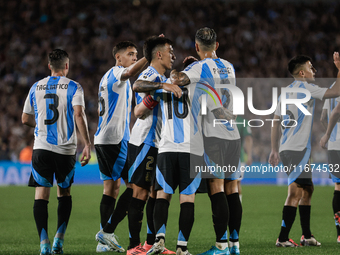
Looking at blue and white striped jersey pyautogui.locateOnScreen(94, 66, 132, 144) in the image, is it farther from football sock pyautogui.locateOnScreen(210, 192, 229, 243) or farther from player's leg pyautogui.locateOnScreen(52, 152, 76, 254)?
football sock pyautogui.locateOnScreen(210, 192, 229, 243)

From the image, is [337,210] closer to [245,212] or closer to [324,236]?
[324,236]

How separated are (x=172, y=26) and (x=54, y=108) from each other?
19148 mm

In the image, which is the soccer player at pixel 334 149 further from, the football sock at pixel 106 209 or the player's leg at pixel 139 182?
the football sock at pixel 106 209

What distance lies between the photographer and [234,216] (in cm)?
493

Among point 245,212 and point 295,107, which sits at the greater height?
point 295,107

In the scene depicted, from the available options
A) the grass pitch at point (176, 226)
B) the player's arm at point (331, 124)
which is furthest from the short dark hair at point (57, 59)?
the player's arm at point (331, 124)

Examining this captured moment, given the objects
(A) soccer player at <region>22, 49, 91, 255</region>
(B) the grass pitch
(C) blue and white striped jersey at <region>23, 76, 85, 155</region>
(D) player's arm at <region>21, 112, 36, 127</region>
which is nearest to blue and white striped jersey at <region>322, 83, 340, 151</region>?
(B) the grass pitch

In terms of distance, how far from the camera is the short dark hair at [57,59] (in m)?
5.28

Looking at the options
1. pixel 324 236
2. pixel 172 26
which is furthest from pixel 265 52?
pixel 324 236

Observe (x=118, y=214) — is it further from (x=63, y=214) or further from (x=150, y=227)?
(x=63, y=214)

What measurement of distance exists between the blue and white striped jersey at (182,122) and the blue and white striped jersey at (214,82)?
0.38 feet

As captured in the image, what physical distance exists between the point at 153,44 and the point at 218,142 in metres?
1.30

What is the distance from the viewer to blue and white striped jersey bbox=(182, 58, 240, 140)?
4574 mm

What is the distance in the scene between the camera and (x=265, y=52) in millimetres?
22906
